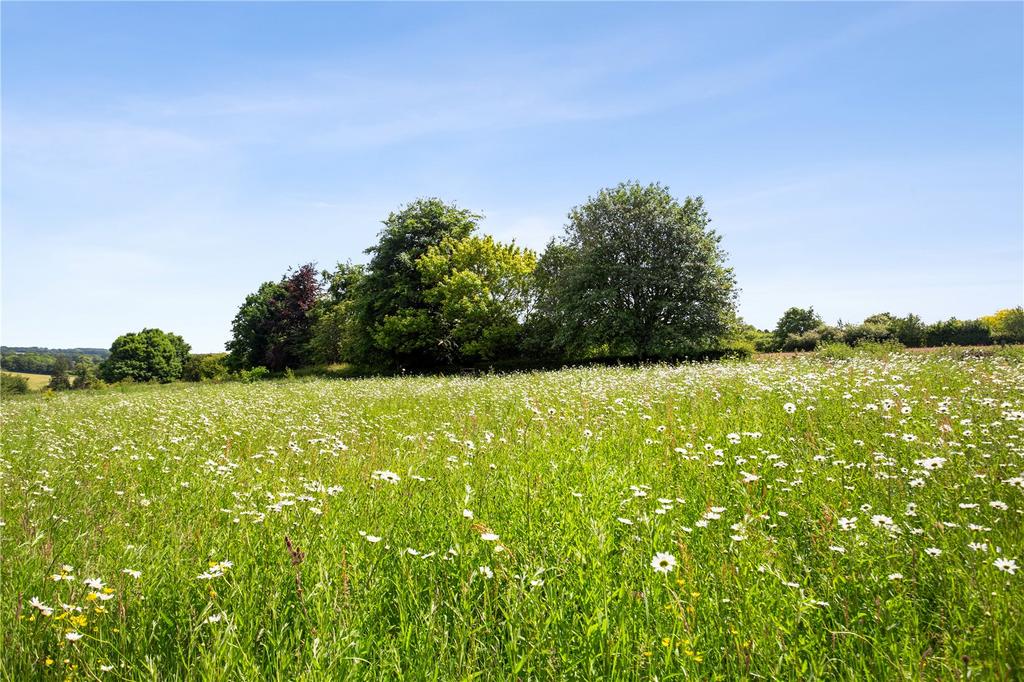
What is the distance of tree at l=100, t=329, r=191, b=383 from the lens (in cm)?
6625

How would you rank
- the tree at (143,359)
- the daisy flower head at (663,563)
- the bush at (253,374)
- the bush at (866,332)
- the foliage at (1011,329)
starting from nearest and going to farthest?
the daisy flower head at (663,563) < the foliage at (1011,329) < the bush at (866,332) < the bush at (253,374) < the tree at (143,359)

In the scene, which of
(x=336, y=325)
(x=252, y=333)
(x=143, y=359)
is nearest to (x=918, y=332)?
(x=336, y=325)

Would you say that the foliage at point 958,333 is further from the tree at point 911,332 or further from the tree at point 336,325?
the tree at point 336,325

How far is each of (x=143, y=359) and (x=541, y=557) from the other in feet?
271

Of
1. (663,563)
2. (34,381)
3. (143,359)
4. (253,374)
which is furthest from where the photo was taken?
(143,359)

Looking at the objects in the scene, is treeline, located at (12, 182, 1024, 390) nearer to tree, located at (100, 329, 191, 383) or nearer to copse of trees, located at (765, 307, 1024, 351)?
copse of trees, located at (765, 307, 1024, 351)

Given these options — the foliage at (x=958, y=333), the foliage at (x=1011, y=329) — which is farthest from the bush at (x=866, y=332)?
the foliage at (x=1011, y=329)

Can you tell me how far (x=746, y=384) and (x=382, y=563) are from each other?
29.7 feet

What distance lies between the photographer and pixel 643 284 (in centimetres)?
3064

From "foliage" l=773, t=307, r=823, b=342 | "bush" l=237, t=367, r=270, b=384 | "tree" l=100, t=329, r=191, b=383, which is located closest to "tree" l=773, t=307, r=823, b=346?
"foliage" l=773, t=307, r=823, b=342

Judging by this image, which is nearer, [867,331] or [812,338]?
[867,331]

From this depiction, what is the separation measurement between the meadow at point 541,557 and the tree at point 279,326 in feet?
157

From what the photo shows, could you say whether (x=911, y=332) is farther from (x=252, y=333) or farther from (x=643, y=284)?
(x=252, y=333)

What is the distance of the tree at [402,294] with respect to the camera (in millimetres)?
35562
